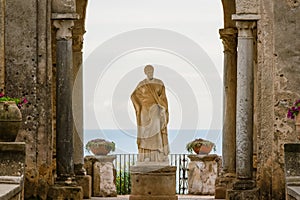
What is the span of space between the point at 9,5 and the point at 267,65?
4360 millimetres

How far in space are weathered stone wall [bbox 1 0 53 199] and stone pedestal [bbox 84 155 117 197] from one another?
4.10m

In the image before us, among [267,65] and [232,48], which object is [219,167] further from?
[267,65]

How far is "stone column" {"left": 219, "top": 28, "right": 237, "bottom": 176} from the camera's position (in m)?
22.2

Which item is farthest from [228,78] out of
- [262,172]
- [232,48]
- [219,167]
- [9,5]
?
[9,5]

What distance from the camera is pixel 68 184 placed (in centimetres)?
1894

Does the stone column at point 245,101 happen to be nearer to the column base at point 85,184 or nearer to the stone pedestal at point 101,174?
the column base at point 85,184

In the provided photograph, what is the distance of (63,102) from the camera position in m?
19.2

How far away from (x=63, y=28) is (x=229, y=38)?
433cm

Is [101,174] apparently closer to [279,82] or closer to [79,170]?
[79,170]

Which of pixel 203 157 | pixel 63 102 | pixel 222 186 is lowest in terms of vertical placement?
pixel 222 186

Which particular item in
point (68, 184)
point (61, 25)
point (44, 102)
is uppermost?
point (61, 25)

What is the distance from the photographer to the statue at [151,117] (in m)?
21.8

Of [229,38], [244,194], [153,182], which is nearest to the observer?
[244,194]

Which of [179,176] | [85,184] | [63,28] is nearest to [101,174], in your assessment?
[85,184]
